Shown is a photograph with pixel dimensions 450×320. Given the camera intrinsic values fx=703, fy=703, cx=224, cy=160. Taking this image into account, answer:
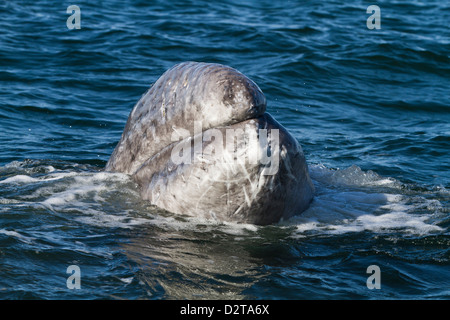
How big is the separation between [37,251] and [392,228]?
336 cm

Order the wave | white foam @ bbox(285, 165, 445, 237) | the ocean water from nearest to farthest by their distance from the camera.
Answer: the ocean water < the wave < white foam @ bbox(285, 165, 445, 237)

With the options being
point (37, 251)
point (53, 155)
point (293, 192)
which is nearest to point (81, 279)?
point (37, 251)

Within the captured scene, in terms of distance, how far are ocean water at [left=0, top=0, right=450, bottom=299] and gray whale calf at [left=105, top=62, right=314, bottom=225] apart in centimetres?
20

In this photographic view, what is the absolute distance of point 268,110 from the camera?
12.5m

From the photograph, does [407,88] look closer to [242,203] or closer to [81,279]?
[242,203]

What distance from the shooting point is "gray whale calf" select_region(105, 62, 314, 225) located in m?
6.29

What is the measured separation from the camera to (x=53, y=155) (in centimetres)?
973

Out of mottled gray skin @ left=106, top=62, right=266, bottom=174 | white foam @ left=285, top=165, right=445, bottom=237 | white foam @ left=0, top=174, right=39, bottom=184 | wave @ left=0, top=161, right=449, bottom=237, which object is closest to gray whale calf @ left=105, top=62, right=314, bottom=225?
mottled gray skin @ left=106, top=62, right=266, bottom=174

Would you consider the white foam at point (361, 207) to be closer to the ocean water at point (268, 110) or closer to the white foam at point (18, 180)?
the ocean water at point (268, 110)

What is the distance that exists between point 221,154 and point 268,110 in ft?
20.8

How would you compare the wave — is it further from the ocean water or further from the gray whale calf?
the gray whale calf

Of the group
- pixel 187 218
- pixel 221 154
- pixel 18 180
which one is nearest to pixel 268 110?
pixel 18 180

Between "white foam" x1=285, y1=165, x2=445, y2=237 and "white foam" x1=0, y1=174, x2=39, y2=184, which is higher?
"white foam" x1=0, y1=174, x2=39, y2=184

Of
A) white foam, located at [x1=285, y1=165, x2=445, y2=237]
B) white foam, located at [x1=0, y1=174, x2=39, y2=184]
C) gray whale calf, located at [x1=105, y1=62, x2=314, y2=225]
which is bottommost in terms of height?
white foam, located at [x1=285, y1=165, x2=445, y2=237]
